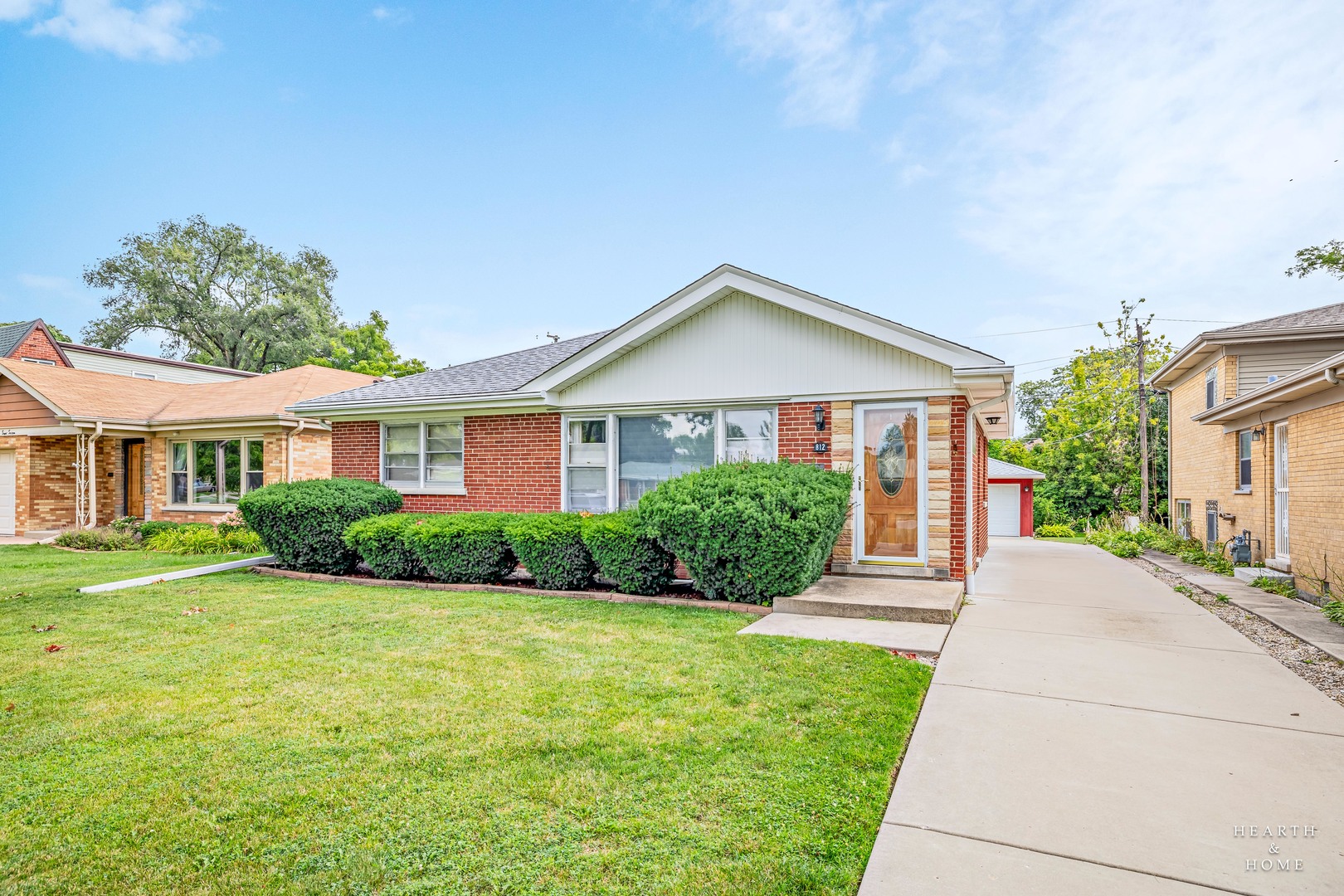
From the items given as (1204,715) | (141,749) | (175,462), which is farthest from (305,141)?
(1204,715)

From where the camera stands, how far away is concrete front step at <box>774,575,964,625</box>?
21.7 ft

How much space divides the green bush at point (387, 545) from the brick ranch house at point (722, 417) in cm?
184

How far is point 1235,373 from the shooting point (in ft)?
42.3

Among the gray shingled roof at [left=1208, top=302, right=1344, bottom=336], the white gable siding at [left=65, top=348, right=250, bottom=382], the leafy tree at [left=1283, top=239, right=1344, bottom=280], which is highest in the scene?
the leafy tree at [left=1283, top=239, right=1344, bottom=280]

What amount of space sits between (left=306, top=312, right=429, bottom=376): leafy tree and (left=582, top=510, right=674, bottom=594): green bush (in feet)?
92.6

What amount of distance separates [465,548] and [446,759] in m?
5.73

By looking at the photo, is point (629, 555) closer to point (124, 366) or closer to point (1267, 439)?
point (1267, 439)

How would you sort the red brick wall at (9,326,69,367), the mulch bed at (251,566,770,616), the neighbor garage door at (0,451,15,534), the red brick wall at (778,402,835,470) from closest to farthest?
the mulch bed at (251,566,770,616) < the red brick wall at (778,402,835,470) < the neighbor garage door at (0,451,15,534) < the red brick wall at (9,326,69,367)

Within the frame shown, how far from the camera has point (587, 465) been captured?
10.4 metres

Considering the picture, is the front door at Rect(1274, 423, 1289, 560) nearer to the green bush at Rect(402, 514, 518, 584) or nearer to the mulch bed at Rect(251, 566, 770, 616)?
the mulch bed at Rect(251, 566, 770, 616)

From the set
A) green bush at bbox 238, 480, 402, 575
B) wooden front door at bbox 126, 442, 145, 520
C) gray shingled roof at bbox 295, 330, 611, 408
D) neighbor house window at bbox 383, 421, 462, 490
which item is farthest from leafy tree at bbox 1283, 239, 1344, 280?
wooden front door at bbox 126, 442, 145, 520

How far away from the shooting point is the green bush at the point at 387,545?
929 centimetres

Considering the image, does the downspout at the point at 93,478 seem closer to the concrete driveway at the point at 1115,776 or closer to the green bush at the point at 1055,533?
the concrete driveway at the point at 1115,776

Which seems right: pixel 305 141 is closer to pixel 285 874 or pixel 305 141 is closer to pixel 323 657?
pixel 323 657
